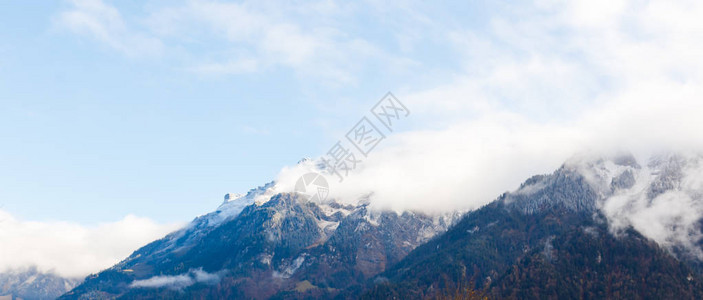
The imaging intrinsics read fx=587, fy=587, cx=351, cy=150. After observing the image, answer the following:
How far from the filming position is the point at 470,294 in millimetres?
109375

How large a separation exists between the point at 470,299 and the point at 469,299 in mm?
839

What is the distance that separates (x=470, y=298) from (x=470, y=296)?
4.31m

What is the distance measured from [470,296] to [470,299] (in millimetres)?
4899

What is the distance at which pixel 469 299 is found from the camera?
115125 mm

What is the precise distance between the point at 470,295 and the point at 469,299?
624 centimetres

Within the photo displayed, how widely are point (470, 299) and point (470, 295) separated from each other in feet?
17.8

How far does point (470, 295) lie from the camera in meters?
109

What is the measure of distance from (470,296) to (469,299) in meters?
5.72

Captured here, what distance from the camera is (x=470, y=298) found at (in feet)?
373

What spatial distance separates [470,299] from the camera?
114312mm

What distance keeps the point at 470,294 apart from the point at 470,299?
5.49m

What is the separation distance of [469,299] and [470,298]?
4.65 ft
